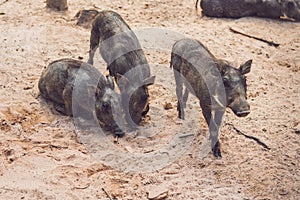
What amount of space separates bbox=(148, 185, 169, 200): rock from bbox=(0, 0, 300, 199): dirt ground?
0.02m

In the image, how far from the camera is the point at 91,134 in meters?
6.64

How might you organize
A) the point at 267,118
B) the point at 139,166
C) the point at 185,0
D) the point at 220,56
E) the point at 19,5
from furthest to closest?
the point at 185,0, the point at 19,5, the point at 220,56, the point at 267,118, the point at 139,166

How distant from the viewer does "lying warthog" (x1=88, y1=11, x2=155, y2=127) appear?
6589mm

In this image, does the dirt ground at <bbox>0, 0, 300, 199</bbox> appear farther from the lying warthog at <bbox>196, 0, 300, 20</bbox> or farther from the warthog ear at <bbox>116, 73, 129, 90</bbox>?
the warthog ear at <bbox>116, 73, 129, 90</bbox>

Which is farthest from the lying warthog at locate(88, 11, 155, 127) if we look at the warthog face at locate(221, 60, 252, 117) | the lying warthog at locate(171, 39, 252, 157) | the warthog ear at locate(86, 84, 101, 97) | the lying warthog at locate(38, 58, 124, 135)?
the warthog face at locate(221, 60, 252, 117)

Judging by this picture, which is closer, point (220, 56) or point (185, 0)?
point (220, 56)

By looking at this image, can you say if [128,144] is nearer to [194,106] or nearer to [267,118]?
[194,106]

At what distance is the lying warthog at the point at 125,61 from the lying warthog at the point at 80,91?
0.20 m

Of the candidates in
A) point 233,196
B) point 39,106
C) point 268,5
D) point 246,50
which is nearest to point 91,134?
point 39,106

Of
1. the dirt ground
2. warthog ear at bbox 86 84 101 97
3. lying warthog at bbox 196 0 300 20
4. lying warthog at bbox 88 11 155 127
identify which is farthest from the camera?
lying warthog at bbox 196 0 300 20

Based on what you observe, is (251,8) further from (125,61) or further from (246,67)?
(246,67)

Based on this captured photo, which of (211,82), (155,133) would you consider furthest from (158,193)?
(211,82)

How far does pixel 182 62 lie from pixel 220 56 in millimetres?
1997

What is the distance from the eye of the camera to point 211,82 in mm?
6023
